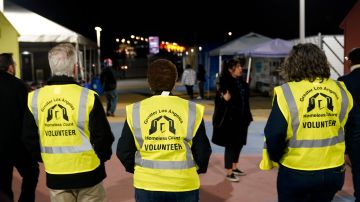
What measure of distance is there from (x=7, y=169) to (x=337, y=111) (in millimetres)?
3044

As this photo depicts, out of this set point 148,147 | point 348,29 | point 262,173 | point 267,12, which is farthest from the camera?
point 267,12

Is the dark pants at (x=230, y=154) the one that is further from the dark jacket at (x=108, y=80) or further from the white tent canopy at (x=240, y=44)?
the white tent canopy at (x=240, y=44)

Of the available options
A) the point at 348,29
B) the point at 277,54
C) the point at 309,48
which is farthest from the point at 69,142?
the point at 277,54

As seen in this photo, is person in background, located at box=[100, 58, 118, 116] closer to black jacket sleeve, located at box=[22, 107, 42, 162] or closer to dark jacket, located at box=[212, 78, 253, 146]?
dark jacket, located at box=[212, 78, 253, 146]

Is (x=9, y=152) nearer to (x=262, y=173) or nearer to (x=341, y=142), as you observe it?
(x=341, y=142)

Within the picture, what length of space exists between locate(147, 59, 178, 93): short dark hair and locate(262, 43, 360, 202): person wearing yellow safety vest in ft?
2.26

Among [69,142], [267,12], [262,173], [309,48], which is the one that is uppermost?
[267,12]

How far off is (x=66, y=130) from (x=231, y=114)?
3.63 metres

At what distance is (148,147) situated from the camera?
3.09 meters

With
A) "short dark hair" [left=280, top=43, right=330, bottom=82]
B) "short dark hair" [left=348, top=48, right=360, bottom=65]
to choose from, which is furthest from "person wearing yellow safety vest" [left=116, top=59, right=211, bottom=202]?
"short dark hair" [left=348, top=48, right=360, bottom=65]

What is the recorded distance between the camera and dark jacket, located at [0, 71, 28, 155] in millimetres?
4445

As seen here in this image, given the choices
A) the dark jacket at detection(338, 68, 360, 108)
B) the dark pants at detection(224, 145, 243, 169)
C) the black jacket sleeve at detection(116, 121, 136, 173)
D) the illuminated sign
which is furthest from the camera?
the illuminated sign

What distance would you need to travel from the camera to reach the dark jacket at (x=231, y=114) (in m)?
6.81

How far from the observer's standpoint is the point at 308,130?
3145mm
